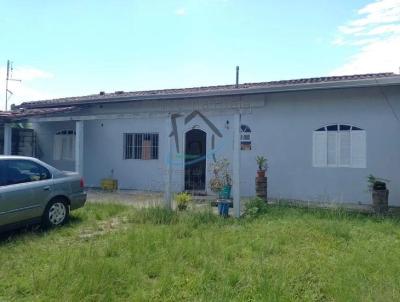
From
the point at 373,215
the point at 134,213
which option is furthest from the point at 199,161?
the point at 373,215

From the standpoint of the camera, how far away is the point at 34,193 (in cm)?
697

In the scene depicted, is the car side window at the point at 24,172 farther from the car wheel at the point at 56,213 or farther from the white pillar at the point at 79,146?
the white pillar at the point at 79,146

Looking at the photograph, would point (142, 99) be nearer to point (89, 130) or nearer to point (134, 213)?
point (89, 130)

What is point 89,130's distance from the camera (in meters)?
15.0

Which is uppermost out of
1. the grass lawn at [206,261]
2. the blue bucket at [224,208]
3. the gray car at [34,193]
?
the gray car at [34,193]

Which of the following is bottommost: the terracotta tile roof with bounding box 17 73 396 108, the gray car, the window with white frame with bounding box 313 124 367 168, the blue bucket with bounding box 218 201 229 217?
the blue bucket with bounding box 218 201 229 217

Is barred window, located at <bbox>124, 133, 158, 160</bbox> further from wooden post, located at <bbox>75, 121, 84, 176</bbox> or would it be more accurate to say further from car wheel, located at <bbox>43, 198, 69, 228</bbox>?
car wheel, located at <bbox>43, 198, 69, 228</bbox>

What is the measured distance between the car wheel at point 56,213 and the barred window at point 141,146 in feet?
20.1

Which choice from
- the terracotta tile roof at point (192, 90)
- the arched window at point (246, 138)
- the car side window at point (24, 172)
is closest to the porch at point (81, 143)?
the terracotta tile roof at point (192, 90)

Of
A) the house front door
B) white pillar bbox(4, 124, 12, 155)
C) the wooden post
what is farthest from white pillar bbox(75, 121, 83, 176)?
the house front door

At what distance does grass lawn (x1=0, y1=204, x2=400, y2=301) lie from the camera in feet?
13.9

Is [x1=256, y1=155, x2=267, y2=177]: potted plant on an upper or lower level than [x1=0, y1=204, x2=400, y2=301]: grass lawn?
upper

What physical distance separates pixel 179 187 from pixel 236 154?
500cm

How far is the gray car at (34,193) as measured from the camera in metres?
6.56
